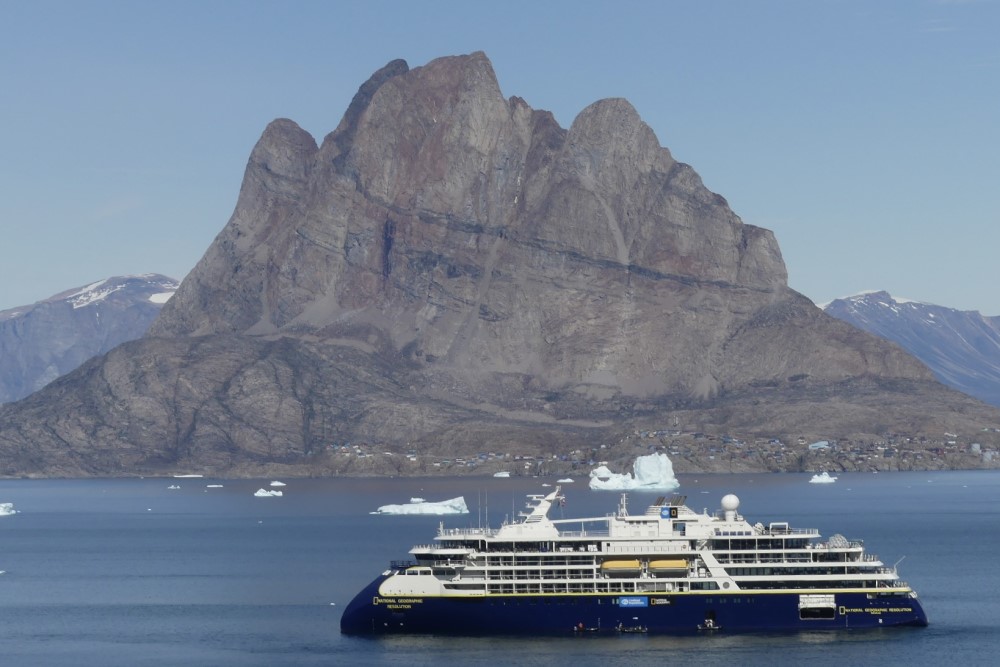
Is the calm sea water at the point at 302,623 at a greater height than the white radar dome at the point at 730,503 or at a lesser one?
lesser

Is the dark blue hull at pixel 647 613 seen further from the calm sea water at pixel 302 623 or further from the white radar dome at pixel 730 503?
the white radar dome at pixel 730 503

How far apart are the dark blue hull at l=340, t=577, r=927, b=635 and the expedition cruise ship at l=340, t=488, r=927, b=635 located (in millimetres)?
63

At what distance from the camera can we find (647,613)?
11475 cm

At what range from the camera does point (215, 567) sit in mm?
173375

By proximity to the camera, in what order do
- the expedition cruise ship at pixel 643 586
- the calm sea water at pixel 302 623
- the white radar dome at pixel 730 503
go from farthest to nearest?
the white radar dome at pixel 730 503 → the expedition cruise ship at pixel 643 586 → the calm sea water at pixel 302 623

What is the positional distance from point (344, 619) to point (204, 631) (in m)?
12.2

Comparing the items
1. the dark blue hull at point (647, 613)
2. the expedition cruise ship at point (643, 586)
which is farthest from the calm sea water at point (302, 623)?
the expedition cruise ship at point (643, 586)

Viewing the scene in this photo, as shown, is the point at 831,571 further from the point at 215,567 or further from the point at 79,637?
the point at 215,567

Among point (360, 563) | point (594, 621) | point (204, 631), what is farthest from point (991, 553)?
point (204, 631)

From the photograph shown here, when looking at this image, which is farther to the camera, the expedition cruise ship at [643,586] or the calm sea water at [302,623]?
the expedition cruise ship at [643,586]

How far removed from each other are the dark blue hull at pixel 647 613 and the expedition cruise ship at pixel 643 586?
0.06 m

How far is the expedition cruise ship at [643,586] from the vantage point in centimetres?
11444

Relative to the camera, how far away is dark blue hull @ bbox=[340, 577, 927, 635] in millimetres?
114312

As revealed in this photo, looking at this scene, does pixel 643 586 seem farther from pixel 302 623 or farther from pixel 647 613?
pixel 302 623
